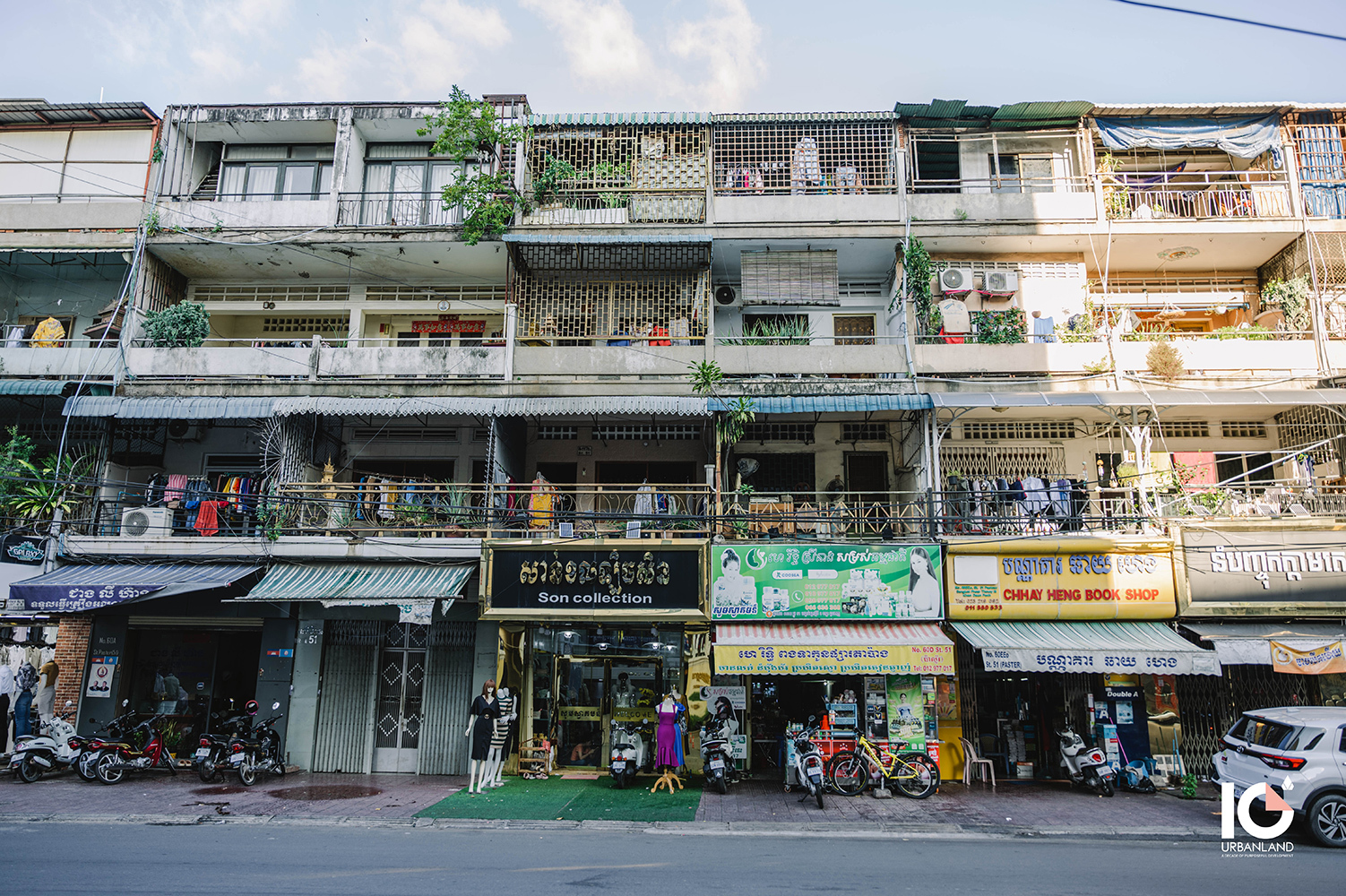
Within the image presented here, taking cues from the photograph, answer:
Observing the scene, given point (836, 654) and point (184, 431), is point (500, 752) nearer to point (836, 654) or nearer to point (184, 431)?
point (836, 654)

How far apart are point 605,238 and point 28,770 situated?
14.1 metres

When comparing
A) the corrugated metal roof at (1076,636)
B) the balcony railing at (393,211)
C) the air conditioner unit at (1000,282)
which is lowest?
the corrugated metal roof at (1076,636)

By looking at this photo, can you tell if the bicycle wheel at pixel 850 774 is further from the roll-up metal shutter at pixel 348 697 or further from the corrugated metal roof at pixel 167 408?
the corrugated metal roof at pixel 167 408

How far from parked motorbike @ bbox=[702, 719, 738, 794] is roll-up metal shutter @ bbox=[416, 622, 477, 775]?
16.1 feet

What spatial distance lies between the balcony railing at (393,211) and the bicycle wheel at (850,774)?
43.3ft

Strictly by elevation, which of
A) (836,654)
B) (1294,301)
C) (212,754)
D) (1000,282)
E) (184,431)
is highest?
(1000,282)

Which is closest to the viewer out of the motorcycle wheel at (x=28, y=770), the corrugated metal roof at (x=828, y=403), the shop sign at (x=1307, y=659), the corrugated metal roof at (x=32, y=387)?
the motorcycle wheel at (x=28, y=770)

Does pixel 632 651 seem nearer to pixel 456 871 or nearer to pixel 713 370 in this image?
pixel 713 370

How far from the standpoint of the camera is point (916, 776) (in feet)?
43.3

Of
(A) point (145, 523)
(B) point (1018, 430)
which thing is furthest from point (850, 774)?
(A) point (145, 523)

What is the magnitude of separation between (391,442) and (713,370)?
7755 mm

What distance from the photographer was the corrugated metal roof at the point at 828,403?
1534 centimetres

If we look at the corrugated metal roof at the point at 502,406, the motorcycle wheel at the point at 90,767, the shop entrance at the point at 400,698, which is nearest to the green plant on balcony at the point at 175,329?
the corrugated metal roof at the point at 502,406

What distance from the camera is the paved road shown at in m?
7.81
